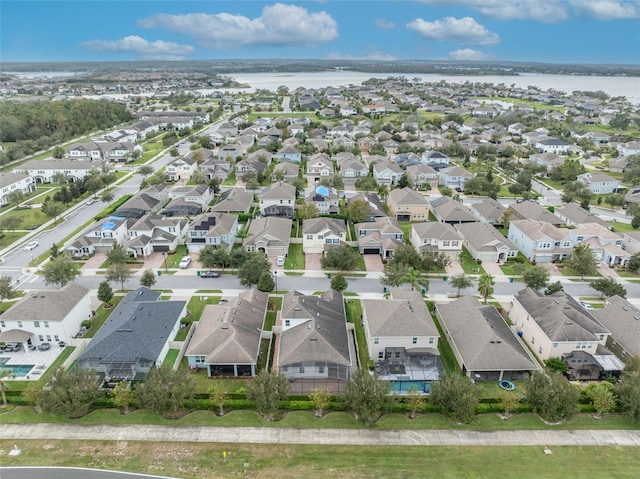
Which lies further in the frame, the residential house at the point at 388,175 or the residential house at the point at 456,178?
the residential house at the point at 388,175

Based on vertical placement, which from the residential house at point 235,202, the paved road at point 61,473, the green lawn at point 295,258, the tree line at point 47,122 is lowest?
the paved road at point 61,473

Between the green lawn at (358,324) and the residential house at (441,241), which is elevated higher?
the residential house at (441,241)

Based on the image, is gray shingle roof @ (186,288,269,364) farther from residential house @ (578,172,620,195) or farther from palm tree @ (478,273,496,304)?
residential house @ (578,172,620,195)

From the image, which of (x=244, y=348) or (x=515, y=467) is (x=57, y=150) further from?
(x=515, y=467)

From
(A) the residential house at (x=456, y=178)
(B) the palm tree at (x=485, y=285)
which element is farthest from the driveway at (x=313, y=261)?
(A) the residential house at (x=456, y=178)

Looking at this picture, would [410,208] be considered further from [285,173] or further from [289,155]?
[289,155]

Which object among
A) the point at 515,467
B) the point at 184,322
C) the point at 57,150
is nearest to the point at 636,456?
the point at 515,467

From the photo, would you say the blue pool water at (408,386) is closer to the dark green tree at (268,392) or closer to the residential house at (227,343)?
the dark green tree at (268,392)
